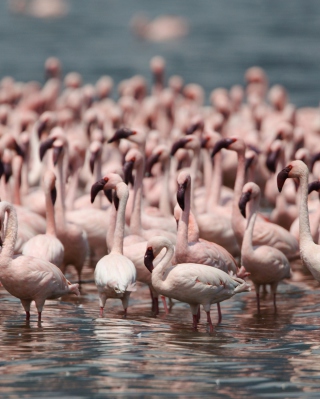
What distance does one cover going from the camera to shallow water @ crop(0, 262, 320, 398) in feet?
23.2

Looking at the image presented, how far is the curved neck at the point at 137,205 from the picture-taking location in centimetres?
1132

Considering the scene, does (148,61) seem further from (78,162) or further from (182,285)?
(182,285)

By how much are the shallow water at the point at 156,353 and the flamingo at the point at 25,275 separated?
26 centimetres

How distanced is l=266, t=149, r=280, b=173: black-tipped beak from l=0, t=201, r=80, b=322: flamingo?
510cm

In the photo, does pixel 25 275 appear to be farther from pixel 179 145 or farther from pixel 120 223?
pixel 179 145

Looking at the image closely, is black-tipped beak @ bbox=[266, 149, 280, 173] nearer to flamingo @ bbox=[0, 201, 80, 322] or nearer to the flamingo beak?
the flamingo beak

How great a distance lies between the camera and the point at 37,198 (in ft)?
45.7

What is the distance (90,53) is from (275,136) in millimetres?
25597

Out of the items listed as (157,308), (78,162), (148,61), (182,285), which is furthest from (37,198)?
(148,61)

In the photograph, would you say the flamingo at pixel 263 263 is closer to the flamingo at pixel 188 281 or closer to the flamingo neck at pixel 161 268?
the flamingo at pixel 188 281

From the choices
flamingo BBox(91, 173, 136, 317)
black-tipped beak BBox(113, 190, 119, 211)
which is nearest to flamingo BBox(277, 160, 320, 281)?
flamingo BBox(91, 173, 136, 317)

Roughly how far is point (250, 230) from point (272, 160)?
137 inches

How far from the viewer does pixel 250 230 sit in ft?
34.9

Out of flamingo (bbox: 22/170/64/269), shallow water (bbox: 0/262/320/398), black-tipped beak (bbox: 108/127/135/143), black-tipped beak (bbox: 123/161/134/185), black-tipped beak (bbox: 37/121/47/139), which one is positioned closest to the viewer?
shallow water (bbox: 0/262/320/398)
